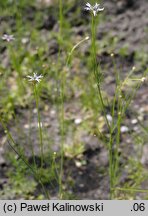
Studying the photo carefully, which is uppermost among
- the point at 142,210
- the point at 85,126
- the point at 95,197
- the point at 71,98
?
the point at 71,98

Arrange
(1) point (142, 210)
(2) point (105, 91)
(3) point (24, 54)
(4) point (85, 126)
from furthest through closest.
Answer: (3) point (24, 54), (2) point (105, 91), (4) point (85, 126), (1) point (142, 210)

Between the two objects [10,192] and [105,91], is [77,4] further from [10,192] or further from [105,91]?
[10,192]

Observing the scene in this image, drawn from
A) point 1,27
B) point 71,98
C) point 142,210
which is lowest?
point 142,210

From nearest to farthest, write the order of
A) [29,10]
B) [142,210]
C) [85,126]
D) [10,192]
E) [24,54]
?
[142,210]
[10,192]
[85,126]
[24,54]
[29,10]

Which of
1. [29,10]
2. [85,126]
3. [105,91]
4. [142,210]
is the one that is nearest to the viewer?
[142,210]

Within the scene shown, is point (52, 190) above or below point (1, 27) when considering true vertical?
below

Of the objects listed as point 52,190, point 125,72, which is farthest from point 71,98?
point 52,190

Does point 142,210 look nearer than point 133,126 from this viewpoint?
Yes

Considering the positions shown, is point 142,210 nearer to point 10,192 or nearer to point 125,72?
point 10,192

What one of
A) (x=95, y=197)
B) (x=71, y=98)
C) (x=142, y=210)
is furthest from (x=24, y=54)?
(x=142, y=210)
